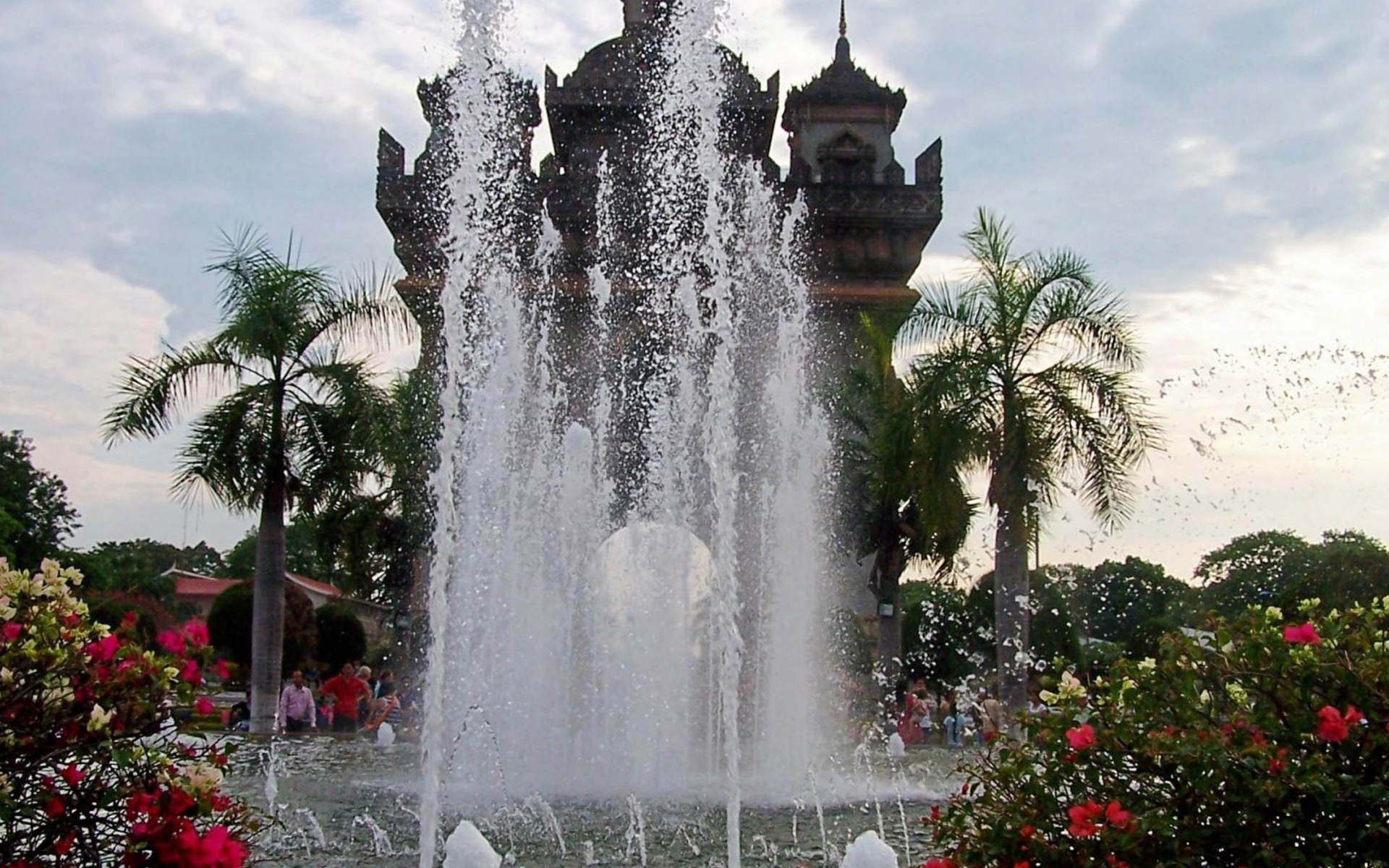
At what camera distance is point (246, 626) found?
3122 cm

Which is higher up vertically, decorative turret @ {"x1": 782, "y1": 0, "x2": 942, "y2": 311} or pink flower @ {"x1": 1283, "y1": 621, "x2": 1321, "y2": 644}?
decorative turret @ {"x1": 782, "y1": 0, "x2": 942, "y2": 311}

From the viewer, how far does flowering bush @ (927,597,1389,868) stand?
3.46m

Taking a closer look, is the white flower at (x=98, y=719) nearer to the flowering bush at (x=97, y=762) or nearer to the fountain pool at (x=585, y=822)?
the flowering bush at (x=97, y=762)

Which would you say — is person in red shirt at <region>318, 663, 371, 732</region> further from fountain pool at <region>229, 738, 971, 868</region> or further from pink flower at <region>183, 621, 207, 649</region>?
pink flower at <region>183, 621, 207, 649</region>

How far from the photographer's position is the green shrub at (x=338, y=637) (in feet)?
113

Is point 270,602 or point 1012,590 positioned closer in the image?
point 1012,590

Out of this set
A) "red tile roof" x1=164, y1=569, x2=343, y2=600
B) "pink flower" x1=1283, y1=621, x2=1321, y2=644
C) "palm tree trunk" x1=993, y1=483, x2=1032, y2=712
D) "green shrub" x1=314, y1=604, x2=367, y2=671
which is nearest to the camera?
"pink flower" x1=1283, y1=621, x2=1321, y2=644

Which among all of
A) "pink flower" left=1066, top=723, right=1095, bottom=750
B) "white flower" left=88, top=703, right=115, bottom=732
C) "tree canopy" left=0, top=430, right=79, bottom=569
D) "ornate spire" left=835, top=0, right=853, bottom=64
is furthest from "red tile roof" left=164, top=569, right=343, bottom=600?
"pink flower" left=1066, top=723, right=1095, bottom=750

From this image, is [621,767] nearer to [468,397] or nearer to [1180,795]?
[468,397]

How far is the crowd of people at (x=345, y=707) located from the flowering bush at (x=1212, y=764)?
12.7 meters

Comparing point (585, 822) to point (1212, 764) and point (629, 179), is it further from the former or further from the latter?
point (629, 179)

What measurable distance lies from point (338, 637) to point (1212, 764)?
33.1 m

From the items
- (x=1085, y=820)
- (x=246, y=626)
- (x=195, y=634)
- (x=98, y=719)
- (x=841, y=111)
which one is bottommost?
(x=1085, y=820)

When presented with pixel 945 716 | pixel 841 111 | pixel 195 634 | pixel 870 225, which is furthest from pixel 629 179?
pixel 195 634
